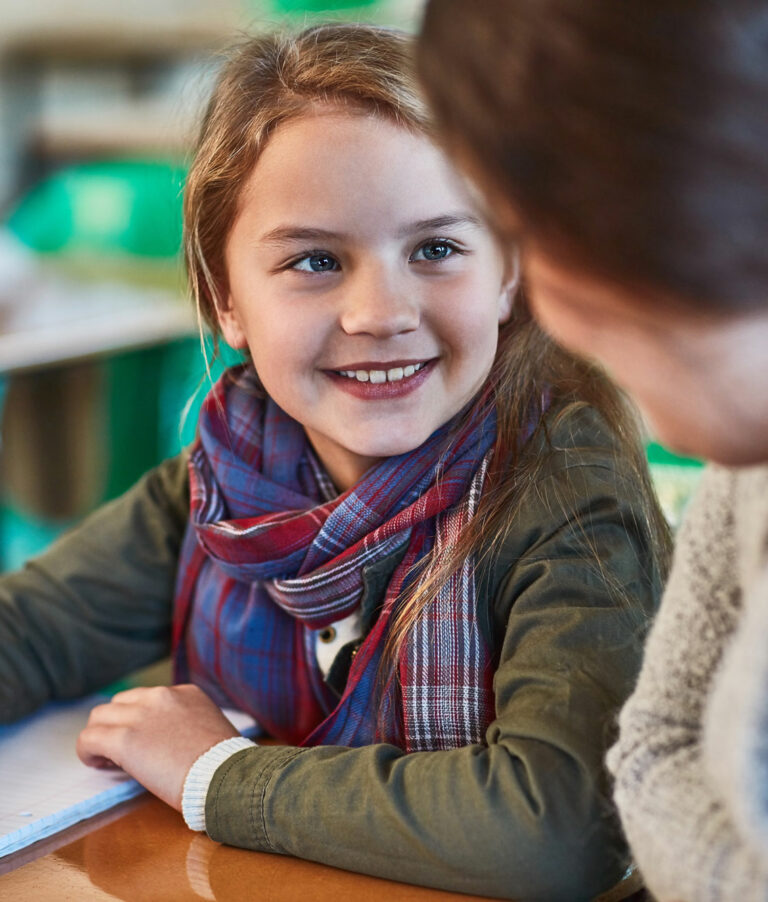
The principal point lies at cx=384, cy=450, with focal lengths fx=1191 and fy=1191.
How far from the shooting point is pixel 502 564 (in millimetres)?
831

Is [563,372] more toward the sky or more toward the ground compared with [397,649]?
more toward the sky

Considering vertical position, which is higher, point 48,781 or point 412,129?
point 412,129

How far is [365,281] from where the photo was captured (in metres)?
0.87

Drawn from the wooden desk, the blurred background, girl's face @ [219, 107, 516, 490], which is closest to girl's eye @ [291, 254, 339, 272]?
girl's face @ [219, 107, 516, 490]

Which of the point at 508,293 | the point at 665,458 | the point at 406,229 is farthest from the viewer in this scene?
the point at 665,458

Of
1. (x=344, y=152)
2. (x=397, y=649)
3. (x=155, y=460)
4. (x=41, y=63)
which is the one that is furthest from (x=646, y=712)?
(x=41, y=63)

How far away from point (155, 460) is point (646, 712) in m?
1.82

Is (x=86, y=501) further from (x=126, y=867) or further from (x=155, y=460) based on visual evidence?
(x=126, y=867)

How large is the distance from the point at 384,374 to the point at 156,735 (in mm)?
320

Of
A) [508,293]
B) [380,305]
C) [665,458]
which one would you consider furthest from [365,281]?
[665,458]

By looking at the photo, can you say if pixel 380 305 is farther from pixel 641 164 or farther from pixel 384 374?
pixel 641 164

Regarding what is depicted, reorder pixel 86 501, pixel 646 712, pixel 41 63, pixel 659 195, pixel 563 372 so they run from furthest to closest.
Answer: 1. pixel 41 63
2. pixel 86 501
3. pixel 563 372
4. pixel 646 712
5. pixel 659 195

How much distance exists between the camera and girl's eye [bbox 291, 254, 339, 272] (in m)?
0.89

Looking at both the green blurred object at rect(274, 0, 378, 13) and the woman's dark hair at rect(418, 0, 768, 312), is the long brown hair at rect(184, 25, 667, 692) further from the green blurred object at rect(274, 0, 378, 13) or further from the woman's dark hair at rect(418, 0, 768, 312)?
the green blurred object at rect(274, 0, 378, 13)
